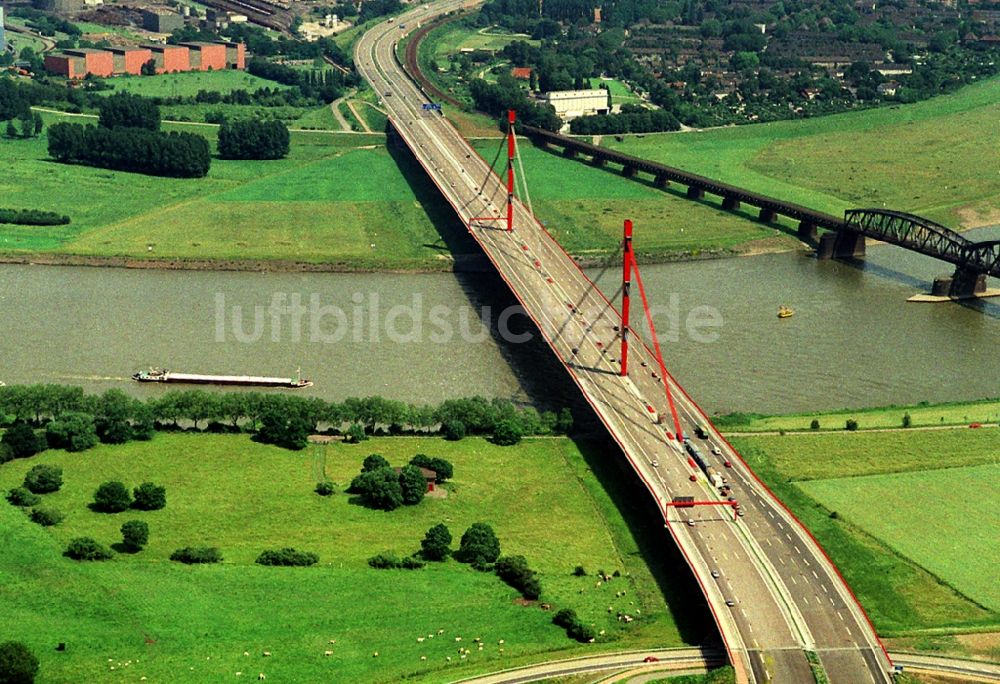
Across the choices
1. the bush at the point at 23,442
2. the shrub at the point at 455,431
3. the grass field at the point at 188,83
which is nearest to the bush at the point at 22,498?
the bush at the point at 23,442

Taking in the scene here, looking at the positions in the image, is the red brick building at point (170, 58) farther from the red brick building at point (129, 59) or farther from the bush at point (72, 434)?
the bush at point (72, 434)

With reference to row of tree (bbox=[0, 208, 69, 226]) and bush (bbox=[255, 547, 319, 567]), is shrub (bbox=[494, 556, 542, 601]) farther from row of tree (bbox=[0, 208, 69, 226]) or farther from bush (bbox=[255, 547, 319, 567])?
row of tree (bbox=[0, 208, 69, 226])

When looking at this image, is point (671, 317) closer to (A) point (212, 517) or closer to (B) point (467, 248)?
(B) point (467, 248)

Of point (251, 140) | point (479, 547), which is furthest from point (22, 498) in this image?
point (251, 140)

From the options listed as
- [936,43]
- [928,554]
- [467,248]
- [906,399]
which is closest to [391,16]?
[936,43]

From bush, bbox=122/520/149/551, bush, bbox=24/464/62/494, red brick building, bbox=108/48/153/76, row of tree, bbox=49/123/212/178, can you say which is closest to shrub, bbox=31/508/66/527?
bush, bbox=24/464/62/494

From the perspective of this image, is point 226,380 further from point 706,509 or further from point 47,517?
point 706,509

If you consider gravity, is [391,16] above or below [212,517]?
above
